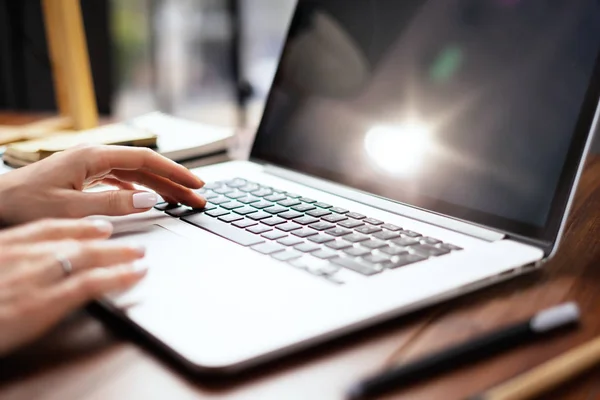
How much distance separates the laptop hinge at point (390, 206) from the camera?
1.85 ft

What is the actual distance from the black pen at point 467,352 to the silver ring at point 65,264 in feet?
0.71

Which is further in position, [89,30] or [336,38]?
[89,30]

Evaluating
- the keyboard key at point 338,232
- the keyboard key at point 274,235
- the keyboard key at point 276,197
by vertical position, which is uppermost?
the keyboard key at point 338,232

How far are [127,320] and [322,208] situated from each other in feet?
0.92

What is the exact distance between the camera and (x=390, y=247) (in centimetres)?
52

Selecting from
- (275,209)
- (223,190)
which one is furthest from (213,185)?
(275,209)

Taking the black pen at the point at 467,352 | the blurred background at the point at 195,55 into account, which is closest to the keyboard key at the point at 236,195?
the black pen at the point at 467,352

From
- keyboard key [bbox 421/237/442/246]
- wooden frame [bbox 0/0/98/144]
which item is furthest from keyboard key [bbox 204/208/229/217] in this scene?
wooden frame [bbox 0/0/98/144]

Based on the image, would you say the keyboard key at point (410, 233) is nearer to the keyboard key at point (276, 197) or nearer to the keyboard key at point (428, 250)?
the keyboard key at point (428, 250)

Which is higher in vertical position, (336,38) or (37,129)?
(336,38)

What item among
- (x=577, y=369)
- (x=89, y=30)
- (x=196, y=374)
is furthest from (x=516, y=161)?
(x=89, y=30)

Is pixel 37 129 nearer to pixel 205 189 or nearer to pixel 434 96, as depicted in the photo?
pixel 205 189

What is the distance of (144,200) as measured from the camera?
0.62 m

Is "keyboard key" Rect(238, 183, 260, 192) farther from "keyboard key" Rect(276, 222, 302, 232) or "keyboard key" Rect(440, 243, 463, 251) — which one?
"keyboard key" Rect(440, 243, 463, 251)
